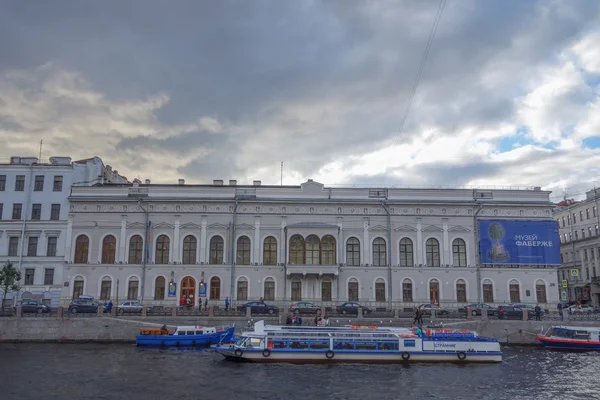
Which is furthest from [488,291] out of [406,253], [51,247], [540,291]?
[51,247]

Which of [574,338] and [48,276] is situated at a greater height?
[48,276]

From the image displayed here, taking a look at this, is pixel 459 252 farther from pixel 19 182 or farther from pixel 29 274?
pixel 19 182

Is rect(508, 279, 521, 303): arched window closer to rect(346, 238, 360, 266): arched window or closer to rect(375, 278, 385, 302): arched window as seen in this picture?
rect(375, 278, 385, 302): arched window

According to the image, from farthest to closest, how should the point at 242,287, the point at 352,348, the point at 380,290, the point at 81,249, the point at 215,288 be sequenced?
the point at 81,249, the point at 380,290, the point at 242,287, the point at 215,288, the point at 352,348

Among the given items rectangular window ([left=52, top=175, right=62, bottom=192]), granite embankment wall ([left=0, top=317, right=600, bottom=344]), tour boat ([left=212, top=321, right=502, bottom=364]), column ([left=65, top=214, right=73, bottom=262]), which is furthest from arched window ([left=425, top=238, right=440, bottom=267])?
rectangular window ([left=52, top=175, right=62, bottom=192])

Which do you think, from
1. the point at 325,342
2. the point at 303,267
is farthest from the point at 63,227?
the point at 325,342

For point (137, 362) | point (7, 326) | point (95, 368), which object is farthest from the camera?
point (7, 326)

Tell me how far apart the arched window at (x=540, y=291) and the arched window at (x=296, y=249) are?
76.1 ft

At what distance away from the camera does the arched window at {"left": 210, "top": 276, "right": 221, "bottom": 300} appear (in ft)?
164

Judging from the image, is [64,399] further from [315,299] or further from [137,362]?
[315,299]

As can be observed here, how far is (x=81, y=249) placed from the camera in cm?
5097

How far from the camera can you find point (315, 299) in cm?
5000

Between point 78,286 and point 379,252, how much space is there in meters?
29.3

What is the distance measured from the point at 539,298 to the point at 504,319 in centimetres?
1172
